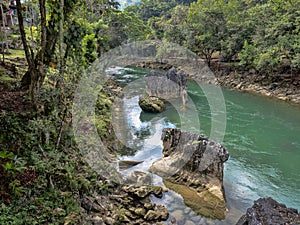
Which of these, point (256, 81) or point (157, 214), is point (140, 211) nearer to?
point (157, 214)

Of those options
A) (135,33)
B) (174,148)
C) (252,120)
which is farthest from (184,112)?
(135,33)

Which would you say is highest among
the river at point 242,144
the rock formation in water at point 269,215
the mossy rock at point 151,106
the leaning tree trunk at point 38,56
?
the leaning tree trunk at point 38,56

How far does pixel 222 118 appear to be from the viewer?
17.2 m

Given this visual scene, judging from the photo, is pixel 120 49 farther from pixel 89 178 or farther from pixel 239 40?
pixel 89 178

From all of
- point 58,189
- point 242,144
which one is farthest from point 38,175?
point 242,144

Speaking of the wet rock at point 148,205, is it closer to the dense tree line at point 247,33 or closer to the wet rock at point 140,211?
the wet rock at point 140,211

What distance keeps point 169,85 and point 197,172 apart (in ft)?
39.1

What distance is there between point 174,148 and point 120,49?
100 ft

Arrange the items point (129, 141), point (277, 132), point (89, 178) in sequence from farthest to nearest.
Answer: point (277, 132)
point (129, 141)
point (89, 178)

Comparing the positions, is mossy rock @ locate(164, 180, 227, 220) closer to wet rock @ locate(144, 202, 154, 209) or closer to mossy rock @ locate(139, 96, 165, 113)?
wet rock @ locate(144, 202, 154, 209)

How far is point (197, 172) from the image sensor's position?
938cm

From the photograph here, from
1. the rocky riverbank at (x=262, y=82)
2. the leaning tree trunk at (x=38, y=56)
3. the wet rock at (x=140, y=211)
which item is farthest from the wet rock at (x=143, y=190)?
the rocky riverbank at (x=262, y=82)

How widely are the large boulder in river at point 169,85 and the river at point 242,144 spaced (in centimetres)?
135

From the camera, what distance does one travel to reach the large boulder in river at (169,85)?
20375mm
